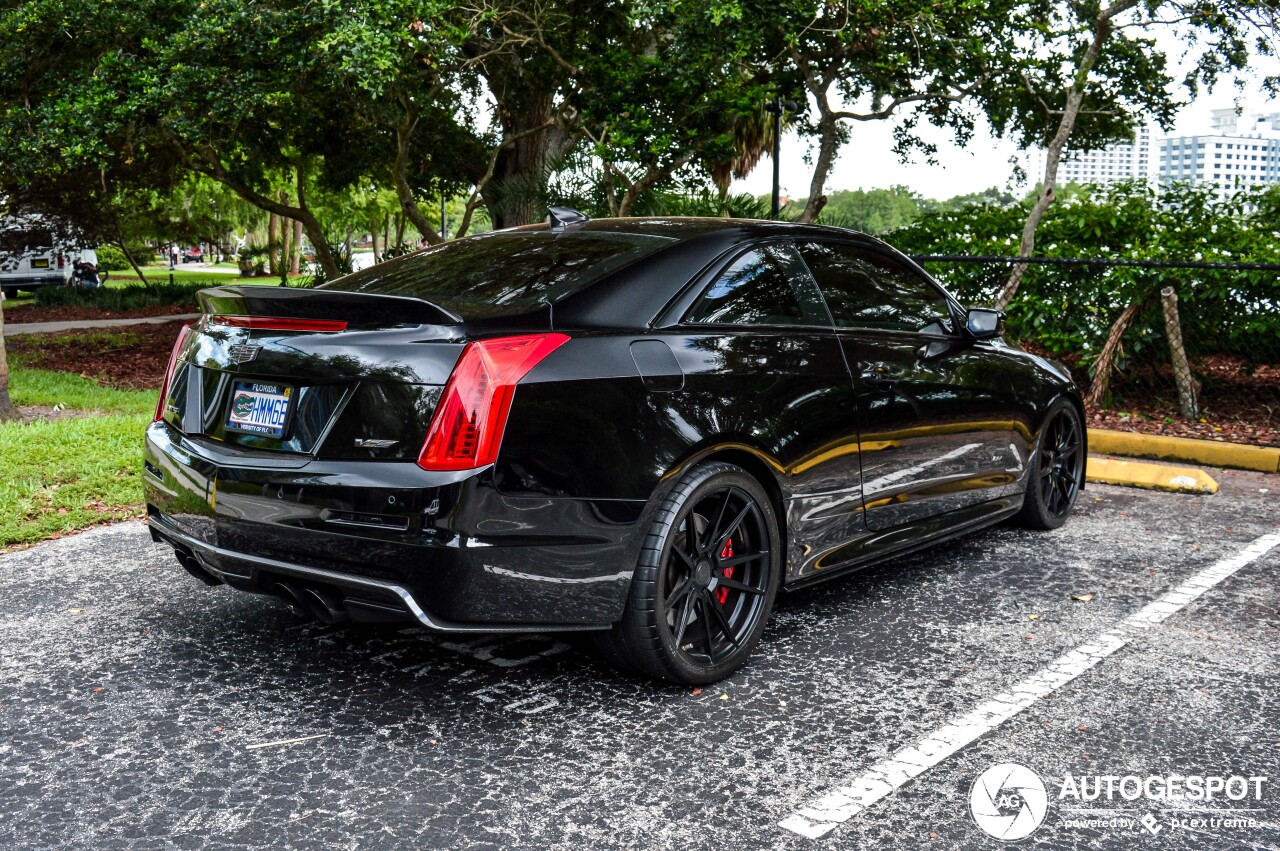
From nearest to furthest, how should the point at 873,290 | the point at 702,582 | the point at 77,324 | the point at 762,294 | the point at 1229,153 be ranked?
the point at 702,582 → the point at 762,294 → the point at 873,290 → the point at 1229,153 → the point at 77,324

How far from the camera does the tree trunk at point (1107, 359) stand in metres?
9.66

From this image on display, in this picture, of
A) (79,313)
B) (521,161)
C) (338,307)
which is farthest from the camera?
(79,313)

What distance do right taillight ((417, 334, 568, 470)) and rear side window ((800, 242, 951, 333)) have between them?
1.72 m

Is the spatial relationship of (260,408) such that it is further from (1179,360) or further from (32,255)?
(32,255)

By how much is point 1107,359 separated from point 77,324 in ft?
61.1

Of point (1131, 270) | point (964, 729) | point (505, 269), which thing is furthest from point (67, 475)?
point (1131, 270)

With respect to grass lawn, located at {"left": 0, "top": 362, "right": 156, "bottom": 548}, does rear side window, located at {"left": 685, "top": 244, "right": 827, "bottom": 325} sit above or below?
above

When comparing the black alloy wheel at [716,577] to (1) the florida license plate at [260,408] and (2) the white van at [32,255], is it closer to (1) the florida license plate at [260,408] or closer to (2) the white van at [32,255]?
Answer: (1) the florida license plate at [260,408]

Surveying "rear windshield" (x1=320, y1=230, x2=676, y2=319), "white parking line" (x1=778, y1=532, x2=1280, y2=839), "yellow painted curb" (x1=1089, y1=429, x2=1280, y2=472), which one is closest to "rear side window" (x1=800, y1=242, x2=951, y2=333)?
"rear windshield" (x1=320, y1=230, x2=676, y2=319)

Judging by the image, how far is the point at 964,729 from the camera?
3645mm

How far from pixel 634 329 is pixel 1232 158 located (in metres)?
17.1

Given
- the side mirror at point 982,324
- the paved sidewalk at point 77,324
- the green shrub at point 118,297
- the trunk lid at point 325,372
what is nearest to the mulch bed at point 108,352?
the paved sidewalk at point 77,324

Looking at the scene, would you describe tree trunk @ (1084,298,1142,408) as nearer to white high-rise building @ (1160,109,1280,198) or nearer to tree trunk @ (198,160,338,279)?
white high-rise building @ (1160,109,1280,198)

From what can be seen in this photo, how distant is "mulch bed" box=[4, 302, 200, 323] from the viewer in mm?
23630
